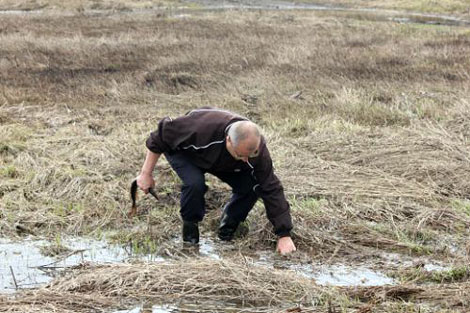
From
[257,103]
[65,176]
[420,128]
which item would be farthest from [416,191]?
[257,103]

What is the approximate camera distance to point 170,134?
5309 millimetres


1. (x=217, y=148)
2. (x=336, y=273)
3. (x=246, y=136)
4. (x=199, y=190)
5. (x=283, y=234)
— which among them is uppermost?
(x=246, y=136)

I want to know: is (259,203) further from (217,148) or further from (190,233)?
(217,148)

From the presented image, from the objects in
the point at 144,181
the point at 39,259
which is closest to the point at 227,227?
the point at 144,181

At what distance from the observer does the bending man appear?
5.20 metres

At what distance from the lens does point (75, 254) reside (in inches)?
218

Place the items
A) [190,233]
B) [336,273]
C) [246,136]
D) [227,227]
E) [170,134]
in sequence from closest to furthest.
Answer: [246,136]
[336,273]
[170,134]
[190,233]
[227,227]

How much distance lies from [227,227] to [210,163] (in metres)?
0.72

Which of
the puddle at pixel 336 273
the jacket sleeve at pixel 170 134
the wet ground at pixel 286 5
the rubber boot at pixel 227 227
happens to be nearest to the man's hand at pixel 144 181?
the jacket sleeve at pixel 170 134

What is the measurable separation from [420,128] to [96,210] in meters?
4.44

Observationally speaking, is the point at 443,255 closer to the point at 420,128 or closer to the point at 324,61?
the point at 420,128

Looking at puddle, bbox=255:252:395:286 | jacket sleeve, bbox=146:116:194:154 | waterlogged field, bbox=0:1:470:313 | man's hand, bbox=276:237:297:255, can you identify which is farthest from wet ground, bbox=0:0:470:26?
puddle, bbox=255:252:395:286

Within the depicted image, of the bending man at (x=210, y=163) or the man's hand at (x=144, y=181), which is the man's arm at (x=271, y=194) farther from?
the man's hand at (x=144, y=181)

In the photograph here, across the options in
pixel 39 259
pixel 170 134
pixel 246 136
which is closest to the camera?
pixel 246 136
